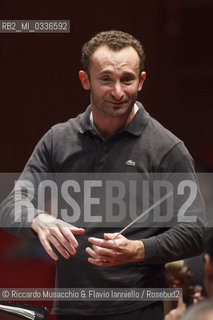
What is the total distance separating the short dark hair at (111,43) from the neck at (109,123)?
144 millimetres

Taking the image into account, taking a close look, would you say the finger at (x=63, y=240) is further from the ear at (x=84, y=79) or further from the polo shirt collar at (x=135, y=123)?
the ear at (x=84, y=79)

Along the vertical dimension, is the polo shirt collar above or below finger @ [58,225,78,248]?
above

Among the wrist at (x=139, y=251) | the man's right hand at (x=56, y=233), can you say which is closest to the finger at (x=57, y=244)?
the man's right hand at (x=56, y=233)

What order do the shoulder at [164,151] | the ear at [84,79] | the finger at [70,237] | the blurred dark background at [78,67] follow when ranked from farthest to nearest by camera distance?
the blurred dark background at [78,67] < the ear at [84,79] < the shoulder at [164,151] < the finger at [70,237]

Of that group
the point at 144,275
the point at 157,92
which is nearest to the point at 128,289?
the point at 144,275

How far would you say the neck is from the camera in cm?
173

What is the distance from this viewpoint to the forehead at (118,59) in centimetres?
168

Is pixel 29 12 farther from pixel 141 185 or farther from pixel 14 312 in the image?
pixel 14 312

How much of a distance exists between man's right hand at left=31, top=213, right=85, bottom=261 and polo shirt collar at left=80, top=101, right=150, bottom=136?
0.97ft

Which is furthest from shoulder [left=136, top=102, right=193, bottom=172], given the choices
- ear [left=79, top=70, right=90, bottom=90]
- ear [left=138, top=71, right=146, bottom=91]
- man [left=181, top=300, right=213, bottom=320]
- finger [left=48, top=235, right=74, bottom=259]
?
man [left=181, top=300, right=213, bottom=320]

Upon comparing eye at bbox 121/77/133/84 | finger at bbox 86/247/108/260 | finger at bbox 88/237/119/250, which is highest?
eye at bbox 121/77/133/84

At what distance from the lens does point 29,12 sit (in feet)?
6.34

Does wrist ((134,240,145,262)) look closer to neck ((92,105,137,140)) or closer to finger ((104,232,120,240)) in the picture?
finger ((104,232,120,240))

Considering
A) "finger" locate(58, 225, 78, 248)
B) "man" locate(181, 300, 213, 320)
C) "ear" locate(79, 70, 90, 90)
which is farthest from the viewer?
"ear" locate(79, 70, 90, 90)
